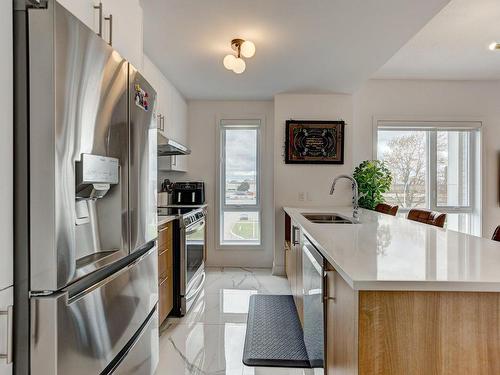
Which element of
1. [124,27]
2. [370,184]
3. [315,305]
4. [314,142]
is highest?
[124,27]

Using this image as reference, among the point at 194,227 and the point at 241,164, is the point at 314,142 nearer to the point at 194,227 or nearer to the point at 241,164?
the point at 241,164

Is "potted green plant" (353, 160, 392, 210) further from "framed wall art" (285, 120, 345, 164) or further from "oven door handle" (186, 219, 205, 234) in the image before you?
"oven door handle" (186, 219, 205, 234)

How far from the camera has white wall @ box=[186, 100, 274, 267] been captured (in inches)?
186

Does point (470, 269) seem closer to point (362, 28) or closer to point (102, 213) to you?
point (102, 213)

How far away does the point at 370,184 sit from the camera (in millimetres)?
4137

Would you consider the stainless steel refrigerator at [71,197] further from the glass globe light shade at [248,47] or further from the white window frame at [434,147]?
the white window frame at [434,147]

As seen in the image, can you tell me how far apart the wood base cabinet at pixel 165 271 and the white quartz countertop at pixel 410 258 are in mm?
1198

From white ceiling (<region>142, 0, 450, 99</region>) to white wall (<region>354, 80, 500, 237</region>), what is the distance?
89 centimetres

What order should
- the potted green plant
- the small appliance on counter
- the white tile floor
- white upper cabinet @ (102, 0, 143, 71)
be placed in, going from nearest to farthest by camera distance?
white upper cabinet @ (102, 0, 143, 71), the white tile floor, the potted green plant, the small appliance on counter

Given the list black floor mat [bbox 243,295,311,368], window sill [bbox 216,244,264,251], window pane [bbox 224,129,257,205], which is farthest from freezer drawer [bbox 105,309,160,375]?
window pane [bbox 224,129,257,205]

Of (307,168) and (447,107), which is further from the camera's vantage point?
(447,107)

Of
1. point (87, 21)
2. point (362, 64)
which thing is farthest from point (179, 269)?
point (362, 64)

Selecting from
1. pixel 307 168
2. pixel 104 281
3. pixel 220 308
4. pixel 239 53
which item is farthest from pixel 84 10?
pixel 307 168

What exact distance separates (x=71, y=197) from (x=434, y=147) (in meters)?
4.86
